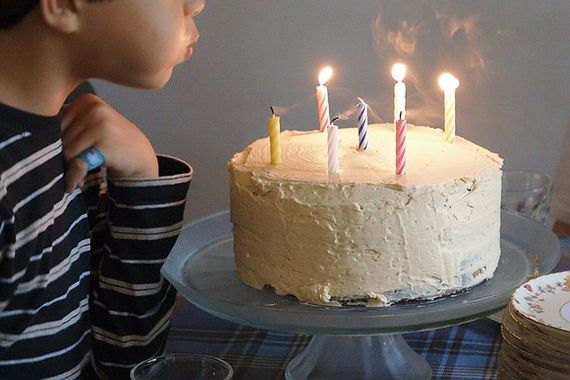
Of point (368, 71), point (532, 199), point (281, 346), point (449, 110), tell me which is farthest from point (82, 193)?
point (368, 71)

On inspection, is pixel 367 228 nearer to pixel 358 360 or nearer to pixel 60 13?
pixel 358 360

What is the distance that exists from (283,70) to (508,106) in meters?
0.53

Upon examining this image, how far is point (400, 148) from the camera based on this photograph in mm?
1189

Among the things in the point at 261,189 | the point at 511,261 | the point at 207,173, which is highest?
the point at 261,189

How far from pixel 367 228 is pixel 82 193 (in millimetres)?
419

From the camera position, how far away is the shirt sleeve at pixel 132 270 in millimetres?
1253

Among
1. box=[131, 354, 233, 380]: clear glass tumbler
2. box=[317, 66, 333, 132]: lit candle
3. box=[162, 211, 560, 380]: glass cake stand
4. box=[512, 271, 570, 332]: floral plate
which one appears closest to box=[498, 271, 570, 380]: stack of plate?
box=[512, 271, 570, 332]: floral plate

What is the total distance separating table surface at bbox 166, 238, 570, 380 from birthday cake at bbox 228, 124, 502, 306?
0.15m

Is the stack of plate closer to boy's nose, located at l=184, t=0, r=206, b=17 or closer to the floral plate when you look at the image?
the floral plate

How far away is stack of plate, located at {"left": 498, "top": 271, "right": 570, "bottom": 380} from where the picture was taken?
0.92m

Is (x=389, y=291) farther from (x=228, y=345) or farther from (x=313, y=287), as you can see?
(x=228, y=345)

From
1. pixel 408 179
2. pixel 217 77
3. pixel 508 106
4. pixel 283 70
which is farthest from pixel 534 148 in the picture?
pixel 408 179

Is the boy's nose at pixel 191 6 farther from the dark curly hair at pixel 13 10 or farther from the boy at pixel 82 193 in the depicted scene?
the dark curly hair at pixel 13 10

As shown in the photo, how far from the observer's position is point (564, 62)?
1961mm
